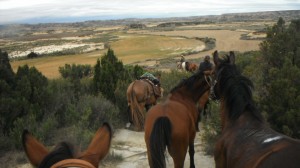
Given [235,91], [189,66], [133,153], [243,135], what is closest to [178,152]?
[235,91]

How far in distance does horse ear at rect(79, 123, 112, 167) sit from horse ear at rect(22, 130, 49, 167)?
1.01 feet

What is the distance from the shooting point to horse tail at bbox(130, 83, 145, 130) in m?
8.84

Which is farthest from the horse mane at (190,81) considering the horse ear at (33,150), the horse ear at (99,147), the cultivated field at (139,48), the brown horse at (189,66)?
the cultivated field at (139,48)

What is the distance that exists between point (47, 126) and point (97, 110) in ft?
5.94

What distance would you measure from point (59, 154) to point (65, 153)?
1.7 inches

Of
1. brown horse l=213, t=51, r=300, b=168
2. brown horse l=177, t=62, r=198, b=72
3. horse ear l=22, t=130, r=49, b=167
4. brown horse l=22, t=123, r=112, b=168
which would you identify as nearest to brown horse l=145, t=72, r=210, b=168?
brown horse l=213, t=51, r=300, b=168

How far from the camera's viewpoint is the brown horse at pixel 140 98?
890 centimetres

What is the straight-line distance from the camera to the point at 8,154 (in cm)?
717

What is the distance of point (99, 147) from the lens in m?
2.25

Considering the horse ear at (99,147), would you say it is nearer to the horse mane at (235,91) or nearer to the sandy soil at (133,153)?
the horse mane at (235,91)

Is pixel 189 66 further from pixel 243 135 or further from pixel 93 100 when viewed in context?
pixel 243 135

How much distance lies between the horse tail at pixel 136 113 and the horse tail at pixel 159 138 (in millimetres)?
4092

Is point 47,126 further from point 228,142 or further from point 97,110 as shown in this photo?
point 228,142

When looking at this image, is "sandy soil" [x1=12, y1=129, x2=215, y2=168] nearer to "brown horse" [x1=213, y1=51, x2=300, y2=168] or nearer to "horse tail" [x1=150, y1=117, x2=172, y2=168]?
"horse tail" [x1=150, y1=117, x2=172, y2=168]
